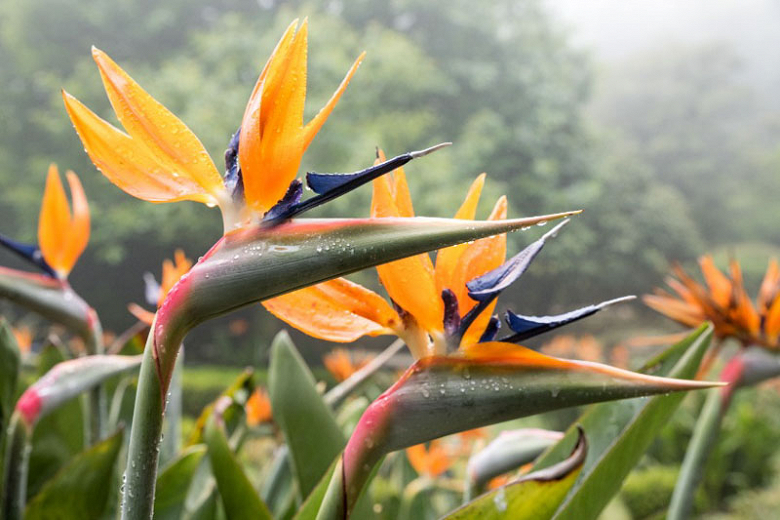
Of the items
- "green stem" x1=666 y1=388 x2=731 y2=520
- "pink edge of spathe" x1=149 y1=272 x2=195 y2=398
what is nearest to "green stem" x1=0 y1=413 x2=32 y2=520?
"pink edge of spathe" x1=149 y1=272 x2=195 y2=398

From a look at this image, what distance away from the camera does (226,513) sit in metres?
0.40

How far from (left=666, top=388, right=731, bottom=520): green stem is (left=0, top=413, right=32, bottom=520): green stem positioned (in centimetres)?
45

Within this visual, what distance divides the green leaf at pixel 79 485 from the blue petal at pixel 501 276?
0.29 meters

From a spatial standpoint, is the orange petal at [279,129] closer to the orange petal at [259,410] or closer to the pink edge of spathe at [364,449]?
the pink edge of spathe at [364,449]

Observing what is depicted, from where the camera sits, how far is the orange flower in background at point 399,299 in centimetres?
25

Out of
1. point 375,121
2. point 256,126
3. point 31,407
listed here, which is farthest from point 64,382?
point 375,121

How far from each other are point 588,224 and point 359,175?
8173mm

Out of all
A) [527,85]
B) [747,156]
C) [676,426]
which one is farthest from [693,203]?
[676,426]

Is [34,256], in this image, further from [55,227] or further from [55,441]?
[55,441]

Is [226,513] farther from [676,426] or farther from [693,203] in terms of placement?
[693,203]

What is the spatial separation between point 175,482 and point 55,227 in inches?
8.1

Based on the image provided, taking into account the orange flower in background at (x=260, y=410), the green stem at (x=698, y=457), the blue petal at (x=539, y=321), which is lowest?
the green stem at (x=698, y=457)

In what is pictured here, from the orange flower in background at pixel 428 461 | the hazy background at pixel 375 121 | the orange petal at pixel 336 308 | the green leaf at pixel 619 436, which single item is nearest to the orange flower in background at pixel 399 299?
the orange petal at pixel 336 308

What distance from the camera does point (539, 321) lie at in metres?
0.23
